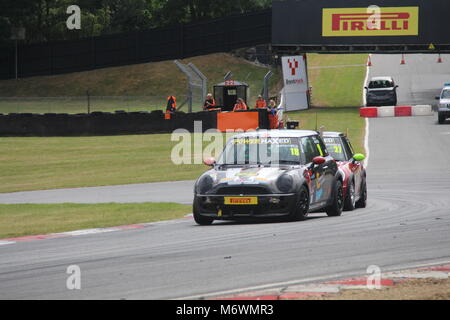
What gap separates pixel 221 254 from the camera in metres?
10.2

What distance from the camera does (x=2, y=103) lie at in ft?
133

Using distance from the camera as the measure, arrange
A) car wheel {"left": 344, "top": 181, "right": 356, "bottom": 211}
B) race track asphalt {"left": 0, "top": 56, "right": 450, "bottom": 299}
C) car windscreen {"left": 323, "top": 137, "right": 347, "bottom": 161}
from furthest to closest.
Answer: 1. car windscreen {"left": 323, "top": 137, "right": 347, "bottom": 161}
2. car wheel {"left": 344, "top": 181, "right": 356, "bottom": 211}
3. race track asphalt {"left": 0, "top": 56, "right": 450, "bottom": 299}

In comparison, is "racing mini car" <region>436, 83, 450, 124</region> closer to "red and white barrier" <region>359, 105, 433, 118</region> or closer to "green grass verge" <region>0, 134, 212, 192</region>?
"red and white barrier" <region>359, 105, 433, 118</region>

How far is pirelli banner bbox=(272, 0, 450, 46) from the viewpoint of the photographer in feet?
157

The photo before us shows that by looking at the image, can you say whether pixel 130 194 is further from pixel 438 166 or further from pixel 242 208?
pixel 438 166

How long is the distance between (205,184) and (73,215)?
3.73 meters

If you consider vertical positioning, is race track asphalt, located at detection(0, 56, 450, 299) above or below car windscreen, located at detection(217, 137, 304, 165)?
below

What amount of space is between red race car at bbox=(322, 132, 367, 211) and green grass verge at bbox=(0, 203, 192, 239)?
2.88 meters

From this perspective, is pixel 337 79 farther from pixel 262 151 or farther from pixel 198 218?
pixel 198 218

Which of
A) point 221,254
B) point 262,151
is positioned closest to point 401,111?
point 262,151

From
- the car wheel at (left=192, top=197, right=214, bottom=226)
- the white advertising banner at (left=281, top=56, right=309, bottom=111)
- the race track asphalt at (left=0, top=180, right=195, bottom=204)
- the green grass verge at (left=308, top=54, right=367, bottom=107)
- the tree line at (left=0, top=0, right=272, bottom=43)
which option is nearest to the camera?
the car wheel at (left=192, top=197, right=214, bottom=226)

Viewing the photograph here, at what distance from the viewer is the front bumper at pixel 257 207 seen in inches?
523

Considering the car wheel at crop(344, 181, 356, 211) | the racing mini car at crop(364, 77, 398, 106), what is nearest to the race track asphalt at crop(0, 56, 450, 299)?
the car wheel at crop(344, 181, 356, 211)

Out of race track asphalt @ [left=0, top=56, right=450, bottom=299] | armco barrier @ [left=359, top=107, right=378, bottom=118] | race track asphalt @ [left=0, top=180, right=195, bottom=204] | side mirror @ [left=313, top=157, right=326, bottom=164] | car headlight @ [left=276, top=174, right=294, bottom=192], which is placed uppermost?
armco barrier @ [left=359, top=107, right=378, bottom=118]
